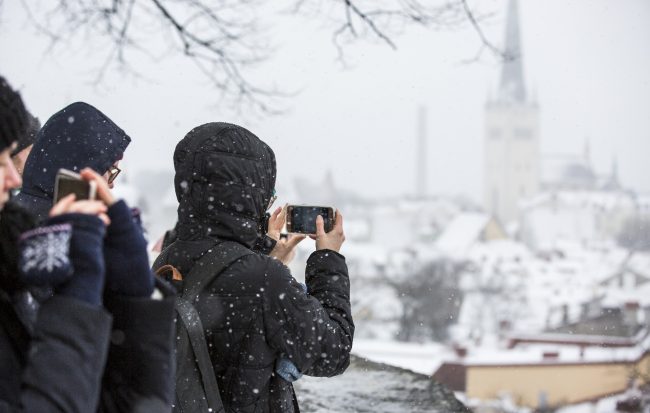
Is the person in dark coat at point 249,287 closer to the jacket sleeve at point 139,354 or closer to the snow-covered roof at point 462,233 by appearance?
the jacket sleeve at point 139,354

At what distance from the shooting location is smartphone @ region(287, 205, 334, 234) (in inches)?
73.5

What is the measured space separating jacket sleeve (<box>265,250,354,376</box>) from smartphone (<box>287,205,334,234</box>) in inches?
9.3

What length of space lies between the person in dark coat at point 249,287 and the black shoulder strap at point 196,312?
0.06 ft

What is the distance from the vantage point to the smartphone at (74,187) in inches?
40.6

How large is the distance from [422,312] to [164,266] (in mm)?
48652

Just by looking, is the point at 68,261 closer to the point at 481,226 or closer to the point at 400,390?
the point at 400,390

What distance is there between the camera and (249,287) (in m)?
1.57

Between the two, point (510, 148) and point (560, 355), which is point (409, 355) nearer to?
point (560, 355)

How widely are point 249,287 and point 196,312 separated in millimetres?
118

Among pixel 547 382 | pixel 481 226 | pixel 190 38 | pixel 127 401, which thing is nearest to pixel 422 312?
pixel 547 382

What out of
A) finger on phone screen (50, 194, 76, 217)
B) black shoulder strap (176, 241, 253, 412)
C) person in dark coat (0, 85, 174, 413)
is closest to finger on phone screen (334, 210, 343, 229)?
black shoulder strap (176, 241, 253, 412)

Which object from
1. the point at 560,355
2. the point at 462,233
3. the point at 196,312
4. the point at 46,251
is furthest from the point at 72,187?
the point at 462,233

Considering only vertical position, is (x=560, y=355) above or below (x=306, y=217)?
below

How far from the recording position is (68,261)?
0.96 metres
